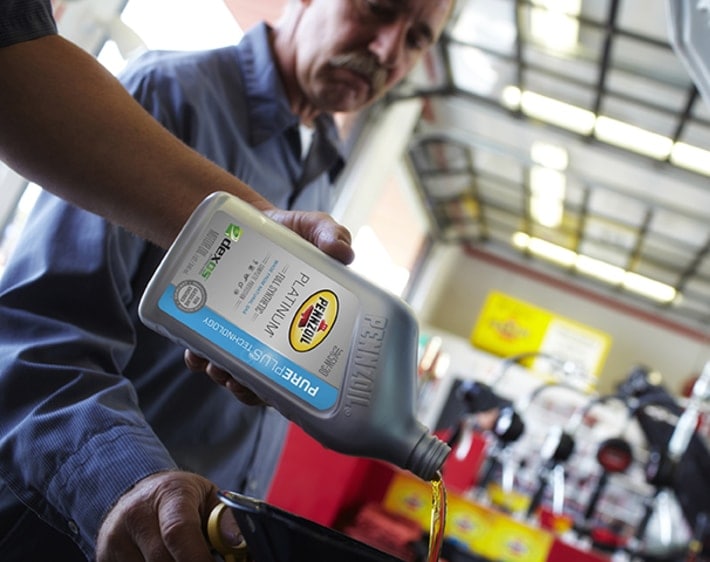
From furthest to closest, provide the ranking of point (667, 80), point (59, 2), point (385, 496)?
point (667, 80) → point (385, 496) → point (59, 2)

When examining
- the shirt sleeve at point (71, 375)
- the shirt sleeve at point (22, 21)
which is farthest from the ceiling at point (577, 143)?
the shirt sleeve at point (22, 21)

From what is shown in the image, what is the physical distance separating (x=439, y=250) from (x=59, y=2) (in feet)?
33.2

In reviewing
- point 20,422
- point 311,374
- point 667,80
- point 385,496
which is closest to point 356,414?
point 311,374

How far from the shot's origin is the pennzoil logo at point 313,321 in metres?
0.60

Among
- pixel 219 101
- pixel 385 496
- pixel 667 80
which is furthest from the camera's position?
pixel 667 80

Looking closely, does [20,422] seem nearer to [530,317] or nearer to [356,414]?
[356,414]

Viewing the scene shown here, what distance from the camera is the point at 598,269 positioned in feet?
37.4

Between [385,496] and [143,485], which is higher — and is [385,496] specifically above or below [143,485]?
below

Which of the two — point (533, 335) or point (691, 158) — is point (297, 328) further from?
point (533, 335)

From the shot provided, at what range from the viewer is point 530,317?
32.5ft

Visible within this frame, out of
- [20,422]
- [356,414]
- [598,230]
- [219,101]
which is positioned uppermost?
[598,230]

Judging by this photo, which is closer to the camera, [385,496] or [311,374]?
[311,374]

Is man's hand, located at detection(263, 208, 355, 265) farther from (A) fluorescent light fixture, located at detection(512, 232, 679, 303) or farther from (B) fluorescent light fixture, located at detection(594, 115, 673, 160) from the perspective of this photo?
(A) fluorescent light fixture, located at detection(512, 232, 679, 303)

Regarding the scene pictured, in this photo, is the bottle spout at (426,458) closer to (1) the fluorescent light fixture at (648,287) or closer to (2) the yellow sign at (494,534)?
(2) the yellow sign at (494,534)
